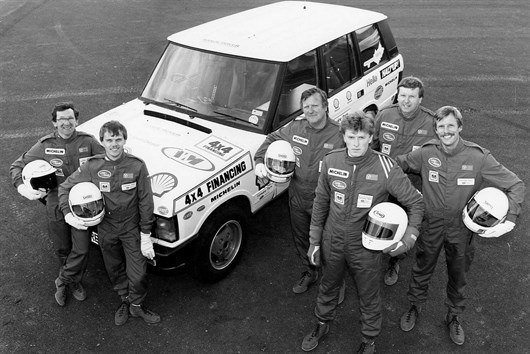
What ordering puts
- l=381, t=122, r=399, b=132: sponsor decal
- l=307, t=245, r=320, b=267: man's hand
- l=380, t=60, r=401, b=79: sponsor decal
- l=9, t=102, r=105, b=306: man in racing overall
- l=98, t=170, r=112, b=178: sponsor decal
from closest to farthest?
l=307, t=245, r=320, b=267: man's hand
l=98, t=170, r=112, b=178: sponsor decal
l=9, t=102, r=105, b=306: man in racing overall
l=381, t=122, r=399, b=132: sponsor decal
l=380, t=60, r=401, b=79: sponsor decal

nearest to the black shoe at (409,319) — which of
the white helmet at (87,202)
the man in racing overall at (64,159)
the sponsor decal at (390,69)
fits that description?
the white helmet at (87,202)

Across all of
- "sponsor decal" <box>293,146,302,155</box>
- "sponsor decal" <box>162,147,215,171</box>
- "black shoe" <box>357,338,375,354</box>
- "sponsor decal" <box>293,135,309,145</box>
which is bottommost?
"black shoe" <box>357,338,375,354</box>

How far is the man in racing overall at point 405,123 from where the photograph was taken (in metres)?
4.68

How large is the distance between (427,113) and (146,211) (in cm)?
285

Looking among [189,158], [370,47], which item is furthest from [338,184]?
[370,47]

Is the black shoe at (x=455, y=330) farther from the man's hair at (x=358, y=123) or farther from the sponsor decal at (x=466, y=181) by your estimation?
the man's hair at (x=358, y=123)

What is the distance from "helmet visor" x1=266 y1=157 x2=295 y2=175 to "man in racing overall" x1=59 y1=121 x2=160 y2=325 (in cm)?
105

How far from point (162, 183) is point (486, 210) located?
8.69 ft

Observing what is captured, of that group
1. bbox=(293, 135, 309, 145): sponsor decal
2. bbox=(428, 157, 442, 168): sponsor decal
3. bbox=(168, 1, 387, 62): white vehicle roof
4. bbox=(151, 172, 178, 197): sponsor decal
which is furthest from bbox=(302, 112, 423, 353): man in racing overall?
bbox=(168, 1, 387, 62): white vehicle roof

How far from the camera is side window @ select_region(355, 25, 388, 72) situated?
628cm

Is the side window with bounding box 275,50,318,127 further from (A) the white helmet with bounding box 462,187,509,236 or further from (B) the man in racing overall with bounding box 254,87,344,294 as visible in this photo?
(A) the white helmet with bounding box 462,187,509,236

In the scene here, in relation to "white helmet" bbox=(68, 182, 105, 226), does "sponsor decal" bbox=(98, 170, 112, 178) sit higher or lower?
higher

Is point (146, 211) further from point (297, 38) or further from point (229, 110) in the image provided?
point (297, 38)

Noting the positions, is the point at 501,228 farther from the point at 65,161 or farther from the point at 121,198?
the point at 65,161
